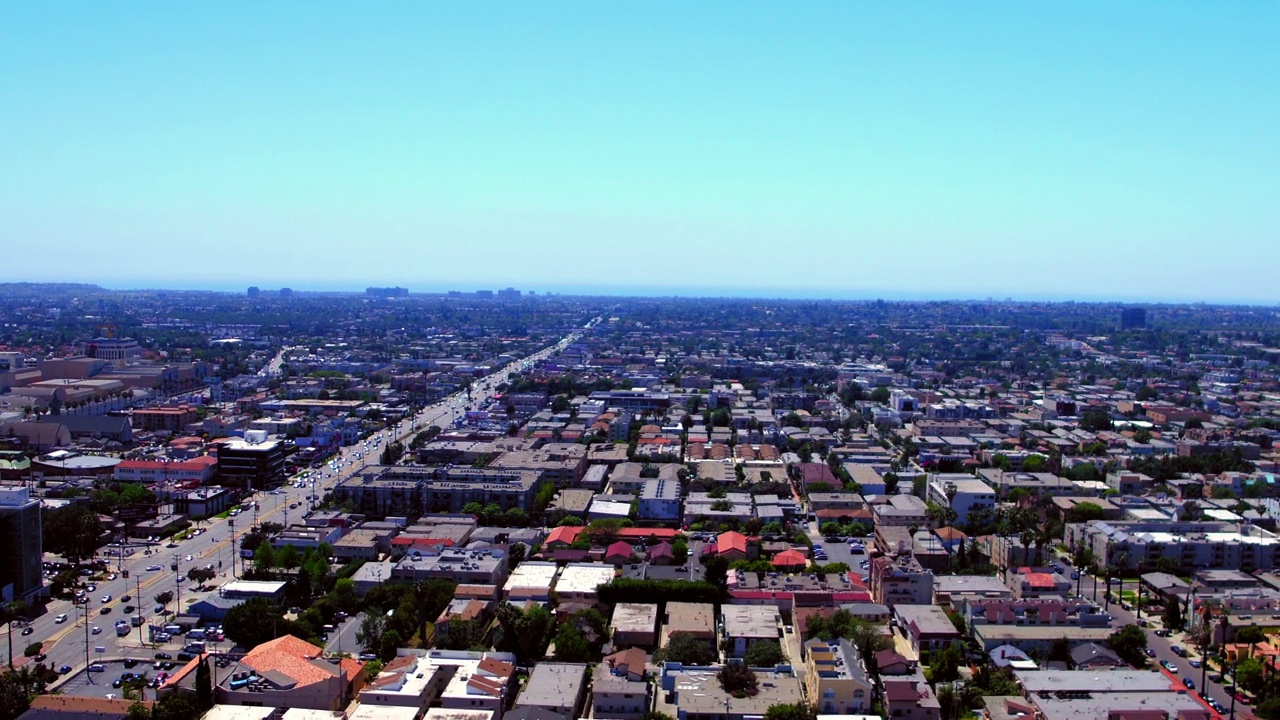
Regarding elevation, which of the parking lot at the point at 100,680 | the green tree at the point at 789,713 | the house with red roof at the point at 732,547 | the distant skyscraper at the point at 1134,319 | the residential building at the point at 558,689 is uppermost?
the distant skyscraper at the point at 1134,319

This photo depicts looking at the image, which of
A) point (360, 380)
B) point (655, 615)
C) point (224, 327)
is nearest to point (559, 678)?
point (655, 615)

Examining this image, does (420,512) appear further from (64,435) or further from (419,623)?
(64,435)

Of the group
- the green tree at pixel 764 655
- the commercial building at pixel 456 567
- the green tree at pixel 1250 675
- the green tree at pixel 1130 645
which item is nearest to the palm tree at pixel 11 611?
the commercial building at pixel 456 567

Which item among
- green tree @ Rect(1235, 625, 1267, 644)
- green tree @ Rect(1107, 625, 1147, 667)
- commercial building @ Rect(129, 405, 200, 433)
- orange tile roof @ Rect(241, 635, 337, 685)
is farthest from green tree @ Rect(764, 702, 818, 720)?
commercial building @ Rect(129, 405, 200, 433)

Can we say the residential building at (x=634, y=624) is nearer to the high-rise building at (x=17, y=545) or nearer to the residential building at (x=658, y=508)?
the residential building at (x=658, y=508)

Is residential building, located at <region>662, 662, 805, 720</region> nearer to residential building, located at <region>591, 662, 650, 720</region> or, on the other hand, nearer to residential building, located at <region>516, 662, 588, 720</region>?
residential building, located at <region>591, 662, 650, 720</region>

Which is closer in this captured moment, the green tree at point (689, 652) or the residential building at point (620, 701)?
the residential building at point (620, 701)

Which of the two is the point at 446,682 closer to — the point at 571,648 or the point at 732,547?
the point at 571,648
